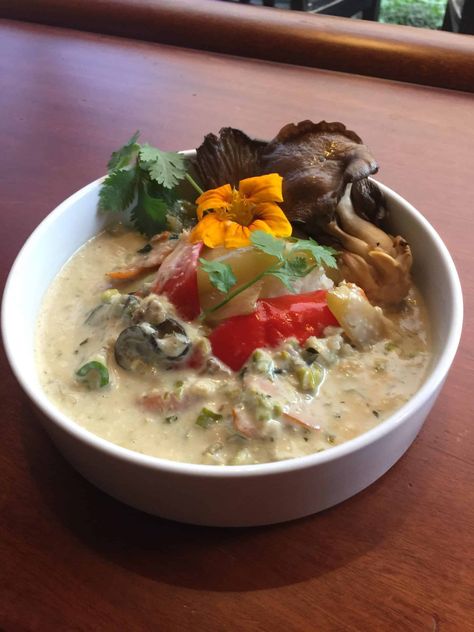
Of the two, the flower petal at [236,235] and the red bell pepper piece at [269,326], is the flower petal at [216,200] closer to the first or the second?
the flower petal at [236,235]

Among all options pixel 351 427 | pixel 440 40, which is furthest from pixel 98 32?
pixel 351 427

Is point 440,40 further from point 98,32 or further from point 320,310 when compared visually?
point 320,310

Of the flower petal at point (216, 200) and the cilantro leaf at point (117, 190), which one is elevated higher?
the flower petal at point (216, 200)

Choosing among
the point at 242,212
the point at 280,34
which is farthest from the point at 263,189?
the point at 280,34

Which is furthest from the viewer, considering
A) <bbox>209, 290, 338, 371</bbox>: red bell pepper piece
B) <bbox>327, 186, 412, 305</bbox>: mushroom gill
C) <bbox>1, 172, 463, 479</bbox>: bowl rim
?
<bbox>327, 186, 412, 305</bbox>: mushroom gill

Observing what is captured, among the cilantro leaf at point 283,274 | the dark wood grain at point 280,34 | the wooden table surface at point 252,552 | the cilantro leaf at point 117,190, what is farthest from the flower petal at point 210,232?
the dark wood grain at point 280,34

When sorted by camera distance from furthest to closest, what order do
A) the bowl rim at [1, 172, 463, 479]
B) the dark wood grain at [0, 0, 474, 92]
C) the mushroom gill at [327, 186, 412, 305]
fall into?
the dark wood grain at [0, 0, 474, 92] < the mushroom gill at [327, 186, 412, 305] < the bowl rim at [1, 172, 463, 479]

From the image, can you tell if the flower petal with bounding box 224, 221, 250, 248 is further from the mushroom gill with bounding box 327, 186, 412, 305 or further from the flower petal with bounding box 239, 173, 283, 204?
the mushroom gill with bounding box 327, 186, 412, 305

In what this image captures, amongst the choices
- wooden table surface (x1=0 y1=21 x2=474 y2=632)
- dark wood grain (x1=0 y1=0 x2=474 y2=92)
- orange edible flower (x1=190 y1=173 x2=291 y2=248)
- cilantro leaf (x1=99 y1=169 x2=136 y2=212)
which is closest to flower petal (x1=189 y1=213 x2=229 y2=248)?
orange edible flower (x1=190 y1=173 x2=291 y2=248)
